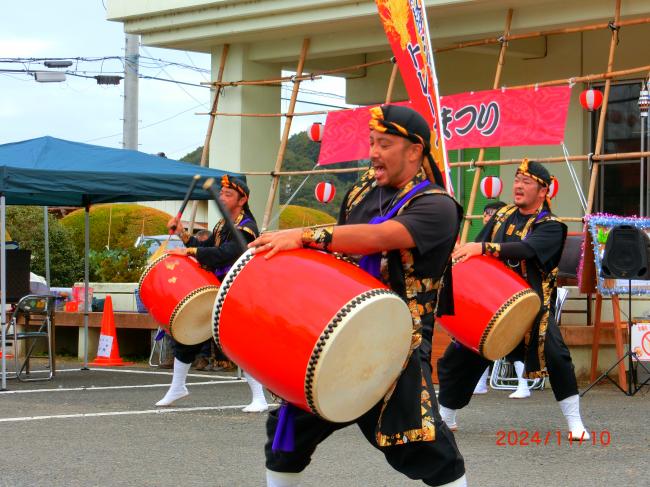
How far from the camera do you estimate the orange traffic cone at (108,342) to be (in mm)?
13609

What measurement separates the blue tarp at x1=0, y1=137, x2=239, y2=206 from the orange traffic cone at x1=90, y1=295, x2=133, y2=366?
2.18 meters

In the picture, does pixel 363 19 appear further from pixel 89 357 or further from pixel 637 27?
pixel 89 357

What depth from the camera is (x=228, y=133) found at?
16.5 metres

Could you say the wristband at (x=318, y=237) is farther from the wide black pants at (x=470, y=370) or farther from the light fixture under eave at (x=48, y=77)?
the light fixture under eave at (x=48, y=77)

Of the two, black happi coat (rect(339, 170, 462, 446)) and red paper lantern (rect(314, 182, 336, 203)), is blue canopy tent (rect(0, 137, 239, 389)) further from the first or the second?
black happi coat (rect(339, 170, 462, 446))

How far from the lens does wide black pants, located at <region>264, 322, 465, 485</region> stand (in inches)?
152

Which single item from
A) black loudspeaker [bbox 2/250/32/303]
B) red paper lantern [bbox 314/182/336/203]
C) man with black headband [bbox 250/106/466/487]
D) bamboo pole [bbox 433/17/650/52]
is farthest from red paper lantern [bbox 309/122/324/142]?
man with black headband [bbox 250/106/466/487]

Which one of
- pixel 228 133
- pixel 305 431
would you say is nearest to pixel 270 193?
pixel 228 133

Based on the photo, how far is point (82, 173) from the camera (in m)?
10.6

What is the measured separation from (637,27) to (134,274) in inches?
292

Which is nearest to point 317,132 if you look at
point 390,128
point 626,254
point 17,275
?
point 17,275

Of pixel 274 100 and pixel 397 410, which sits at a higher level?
pixel 274 100

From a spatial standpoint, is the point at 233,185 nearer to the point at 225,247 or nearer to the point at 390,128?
the point at 225,247
